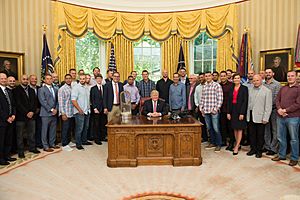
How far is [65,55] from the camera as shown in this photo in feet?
25.9

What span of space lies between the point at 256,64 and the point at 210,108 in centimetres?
272

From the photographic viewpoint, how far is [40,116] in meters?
5.99

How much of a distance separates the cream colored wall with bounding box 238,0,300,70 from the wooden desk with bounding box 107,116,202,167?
397cm

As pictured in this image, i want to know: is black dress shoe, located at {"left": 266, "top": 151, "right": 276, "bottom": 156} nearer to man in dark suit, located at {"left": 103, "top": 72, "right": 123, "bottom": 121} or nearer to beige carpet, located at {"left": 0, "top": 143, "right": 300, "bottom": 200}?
beige carpet, located at {"left": 0, "top": 143, "right": 300, "bottom": 200}

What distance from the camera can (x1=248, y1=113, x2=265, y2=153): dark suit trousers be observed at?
5441 mm

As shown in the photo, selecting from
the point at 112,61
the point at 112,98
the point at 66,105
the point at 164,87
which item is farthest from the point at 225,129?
the point at 112,61

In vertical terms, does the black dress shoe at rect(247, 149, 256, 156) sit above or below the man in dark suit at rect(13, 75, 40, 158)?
below

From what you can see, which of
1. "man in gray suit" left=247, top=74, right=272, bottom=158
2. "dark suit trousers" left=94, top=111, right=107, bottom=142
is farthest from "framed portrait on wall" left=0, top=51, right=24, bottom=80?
"man in gray suit" left=247, top=74, right=272, bottom=158

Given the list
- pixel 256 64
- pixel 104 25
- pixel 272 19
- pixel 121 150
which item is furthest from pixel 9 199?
pixel 272 19

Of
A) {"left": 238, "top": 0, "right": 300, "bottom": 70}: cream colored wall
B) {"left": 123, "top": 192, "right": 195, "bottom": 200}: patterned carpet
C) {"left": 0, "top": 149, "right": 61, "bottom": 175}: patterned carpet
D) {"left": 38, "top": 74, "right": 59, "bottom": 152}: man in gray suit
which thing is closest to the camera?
{"left": 123, "top": 192, "right": 195, "bottom": 200}: patterned carpet

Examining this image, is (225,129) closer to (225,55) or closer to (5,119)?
(225,55)

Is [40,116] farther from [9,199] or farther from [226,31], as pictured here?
[226,31]

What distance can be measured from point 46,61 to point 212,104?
4539mm

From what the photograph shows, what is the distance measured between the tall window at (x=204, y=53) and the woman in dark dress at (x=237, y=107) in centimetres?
321
